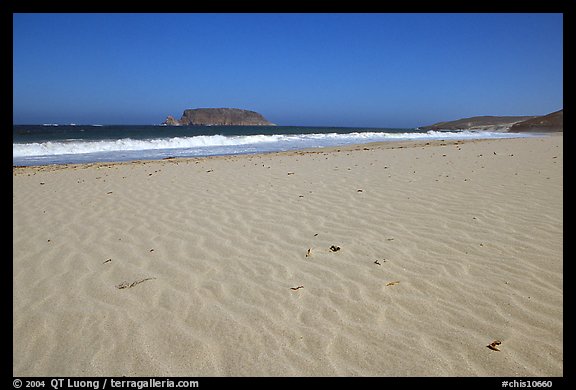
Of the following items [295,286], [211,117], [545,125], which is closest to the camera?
[295,286]

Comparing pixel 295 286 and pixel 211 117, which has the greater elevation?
pixel 211 117

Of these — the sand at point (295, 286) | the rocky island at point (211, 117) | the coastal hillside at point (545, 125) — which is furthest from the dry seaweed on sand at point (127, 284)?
the rocky island at point (211, 117)

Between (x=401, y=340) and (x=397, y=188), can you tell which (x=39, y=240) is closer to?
Result: (x=401, y=340)

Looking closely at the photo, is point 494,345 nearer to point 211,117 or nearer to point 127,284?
point 127,284

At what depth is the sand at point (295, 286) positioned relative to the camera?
2.08m

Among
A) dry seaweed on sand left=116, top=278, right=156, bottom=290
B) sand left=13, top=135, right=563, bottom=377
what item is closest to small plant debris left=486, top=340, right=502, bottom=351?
sand left=13, top=135, right=563, bottom=377

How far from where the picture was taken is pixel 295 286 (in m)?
2.89

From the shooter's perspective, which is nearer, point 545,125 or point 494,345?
point 494,345

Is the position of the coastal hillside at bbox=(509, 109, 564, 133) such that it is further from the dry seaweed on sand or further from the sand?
the dry seaweed on sand

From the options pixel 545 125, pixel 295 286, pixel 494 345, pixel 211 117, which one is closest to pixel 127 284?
pixel 295 286

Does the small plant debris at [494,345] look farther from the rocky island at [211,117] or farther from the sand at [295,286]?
the rocky island at [211,117]

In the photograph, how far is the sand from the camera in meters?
2.08

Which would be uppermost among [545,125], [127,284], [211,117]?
[211,117]
